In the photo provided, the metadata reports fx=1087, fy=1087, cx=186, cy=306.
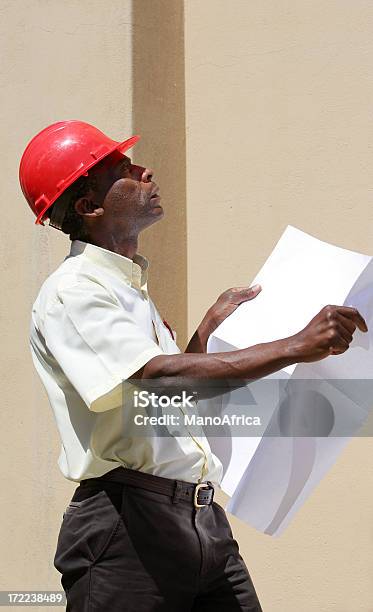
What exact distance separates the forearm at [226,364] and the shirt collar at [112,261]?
1.25 ft

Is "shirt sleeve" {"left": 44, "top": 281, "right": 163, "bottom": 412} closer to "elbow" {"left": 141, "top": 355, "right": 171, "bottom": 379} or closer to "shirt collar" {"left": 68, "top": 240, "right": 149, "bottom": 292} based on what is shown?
"elbow" {"left": 141, "top": 355, "right": 171, "bottom": 379}

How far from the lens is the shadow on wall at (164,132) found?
3.79 metres

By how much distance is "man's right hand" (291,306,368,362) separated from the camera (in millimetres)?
2146

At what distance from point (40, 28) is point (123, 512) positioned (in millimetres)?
2136

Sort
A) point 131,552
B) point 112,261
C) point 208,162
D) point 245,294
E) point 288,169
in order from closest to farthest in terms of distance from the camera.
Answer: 1. point 131,552
2. point 112,261
3. point 245,294
4. point 288,169
5. point 208,162

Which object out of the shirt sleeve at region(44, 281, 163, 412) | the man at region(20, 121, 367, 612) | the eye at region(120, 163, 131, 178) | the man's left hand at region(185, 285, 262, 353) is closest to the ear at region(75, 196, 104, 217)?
the man at region(20, 121, 367, 612)

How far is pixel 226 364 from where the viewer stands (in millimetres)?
2225

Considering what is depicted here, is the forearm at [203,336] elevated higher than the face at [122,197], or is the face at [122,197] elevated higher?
the face at [122,197]

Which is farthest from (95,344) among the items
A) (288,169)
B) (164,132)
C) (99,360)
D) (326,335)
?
(164,132)

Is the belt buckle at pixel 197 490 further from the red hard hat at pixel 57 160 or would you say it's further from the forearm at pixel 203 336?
the red hard hat at pixel 57 160

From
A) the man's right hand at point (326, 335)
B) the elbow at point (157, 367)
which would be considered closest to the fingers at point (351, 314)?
the man's right hand at point (326, 335)

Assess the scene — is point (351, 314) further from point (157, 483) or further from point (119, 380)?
point (157, 483)

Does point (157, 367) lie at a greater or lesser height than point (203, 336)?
greater

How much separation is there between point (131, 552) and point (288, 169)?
168 centimetres
